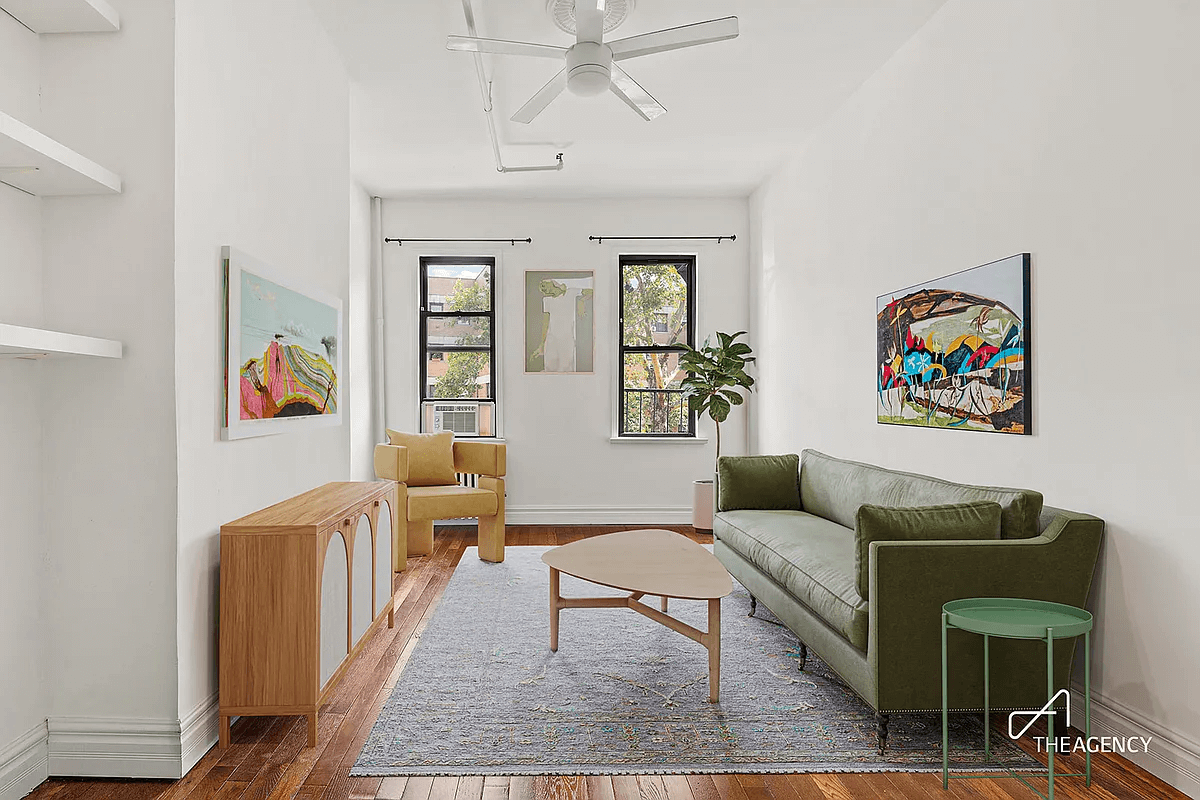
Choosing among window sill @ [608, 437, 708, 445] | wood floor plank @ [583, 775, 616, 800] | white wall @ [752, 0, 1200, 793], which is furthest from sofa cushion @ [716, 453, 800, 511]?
wood floor plank @ [583, 775, 616, 800]

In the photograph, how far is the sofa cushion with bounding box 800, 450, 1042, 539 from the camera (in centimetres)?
255

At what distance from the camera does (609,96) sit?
4453 mm

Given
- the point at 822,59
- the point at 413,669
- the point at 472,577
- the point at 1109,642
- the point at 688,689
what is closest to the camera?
the point at 1109,642

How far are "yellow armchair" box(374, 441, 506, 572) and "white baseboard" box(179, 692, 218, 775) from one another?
7.76 ft

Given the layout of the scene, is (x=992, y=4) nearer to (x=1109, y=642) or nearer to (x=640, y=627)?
(x=1109, y=642)

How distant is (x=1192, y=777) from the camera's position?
2145 mm

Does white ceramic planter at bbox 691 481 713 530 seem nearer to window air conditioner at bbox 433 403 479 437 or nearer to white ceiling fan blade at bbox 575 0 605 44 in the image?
window air conditioner at bbox 433 403 479 437

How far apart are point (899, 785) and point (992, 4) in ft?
9.60

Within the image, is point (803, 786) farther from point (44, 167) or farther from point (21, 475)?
point (44, 167)

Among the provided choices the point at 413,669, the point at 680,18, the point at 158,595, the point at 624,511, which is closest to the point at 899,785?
the point at 413,669

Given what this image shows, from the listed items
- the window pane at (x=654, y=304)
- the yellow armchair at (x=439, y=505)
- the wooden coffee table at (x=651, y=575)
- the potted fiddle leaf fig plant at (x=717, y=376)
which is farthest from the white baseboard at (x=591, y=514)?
the wooden coffee table at (x=651, y=575)

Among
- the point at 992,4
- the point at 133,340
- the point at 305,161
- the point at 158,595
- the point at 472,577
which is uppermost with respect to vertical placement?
the point at 992,4

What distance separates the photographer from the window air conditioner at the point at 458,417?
679 cm

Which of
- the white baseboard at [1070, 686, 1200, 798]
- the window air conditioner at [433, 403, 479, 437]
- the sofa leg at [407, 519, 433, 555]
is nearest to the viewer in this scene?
the white baseboard at [1070, 686, 1200, 798]
